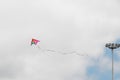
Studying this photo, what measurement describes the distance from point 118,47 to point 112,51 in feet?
14.3

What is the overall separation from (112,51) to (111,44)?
142 inches

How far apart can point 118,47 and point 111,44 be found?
330 centimetres

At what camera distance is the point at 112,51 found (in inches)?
3969

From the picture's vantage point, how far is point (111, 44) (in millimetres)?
103062

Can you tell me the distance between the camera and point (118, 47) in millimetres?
103500
